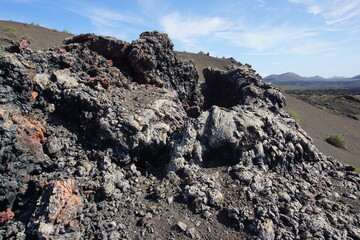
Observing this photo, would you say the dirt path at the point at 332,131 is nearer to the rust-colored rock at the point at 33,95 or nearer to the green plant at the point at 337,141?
the green plant at the point at 337,141

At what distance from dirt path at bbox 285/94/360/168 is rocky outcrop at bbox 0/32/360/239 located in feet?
30.6

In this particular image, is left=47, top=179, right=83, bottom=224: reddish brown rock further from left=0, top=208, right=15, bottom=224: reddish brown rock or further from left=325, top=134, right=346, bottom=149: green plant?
left=325, top=134, right=346, bottom=149: green plant

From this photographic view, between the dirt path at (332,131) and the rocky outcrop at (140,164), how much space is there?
9313 millimetres

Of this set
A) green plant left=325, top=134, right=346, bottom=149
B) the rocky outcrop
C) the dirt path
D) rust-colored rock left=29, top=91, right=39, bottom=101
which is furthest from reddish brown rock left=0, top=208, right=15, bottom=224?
green plant left=325, top=134, right=346, bottom=149

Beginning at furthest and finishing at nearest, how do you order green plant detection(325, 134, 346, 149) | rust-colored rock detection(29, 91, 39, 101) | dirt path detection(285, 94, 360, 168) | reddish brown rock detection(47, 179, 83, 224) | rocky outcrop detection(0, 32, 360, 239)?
green plant detection(325, 134, 346, 149) → dirt path detection(285, 94, 360, 168) → rust-colored rock detection(29, 91, 39, 101) → rocky outcrop detection(0, 32, 360, 239) → reddish brown rock detection(47, 179, 83, 224)

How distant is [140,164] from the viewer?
5957mm

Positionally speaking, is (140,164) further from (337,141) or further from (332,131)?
(332,131)

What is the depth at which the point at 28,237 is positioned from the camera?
12.0 feet

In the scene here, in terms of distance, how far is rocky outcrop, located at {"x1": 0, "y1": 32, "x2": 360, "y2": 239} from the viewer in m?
4.16

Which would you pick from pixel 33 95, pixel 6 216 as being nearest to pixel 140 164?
pixel 6 216

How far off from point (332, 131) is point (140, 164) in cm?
2189

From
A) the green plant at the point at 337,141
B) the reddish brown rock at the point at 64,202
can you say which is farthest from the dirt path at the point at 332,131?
the reddish brown rock at the point at 64,202

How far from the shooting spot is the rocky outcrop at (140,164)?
13.6 ft

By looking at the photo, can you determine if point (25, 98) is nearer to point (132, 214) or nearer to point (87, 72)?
point (87, 72)
